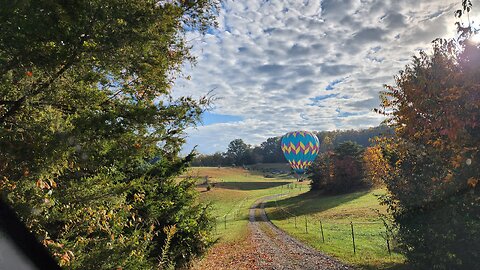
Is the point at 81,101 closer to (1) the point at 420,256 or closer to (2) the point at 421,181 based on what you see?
(2) the point at 421,181

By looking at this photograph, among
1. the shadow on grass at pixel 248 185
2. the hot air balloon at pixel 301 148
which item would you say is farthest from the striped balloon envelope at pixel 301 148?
the shadow on grass at pixel 248 185

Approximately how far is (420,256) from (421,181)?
2.34 m

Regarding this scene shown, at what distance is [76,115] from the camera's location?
5297 millimetres

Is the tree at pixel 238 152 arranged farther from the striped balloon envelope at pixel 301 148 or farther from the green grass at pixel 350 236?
the green grass at pixel 350 236

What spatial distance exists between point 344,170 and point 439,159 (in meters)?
46.0

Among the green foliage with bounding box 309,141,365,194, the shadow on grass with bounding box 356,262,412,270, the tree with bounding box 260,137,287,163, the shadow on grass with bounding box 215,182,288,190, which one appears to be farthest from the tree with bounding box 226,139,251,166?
the shadow on grass with bounding box 356,262,412,270

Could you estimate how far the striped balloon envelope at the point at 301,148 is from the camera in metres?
58.3

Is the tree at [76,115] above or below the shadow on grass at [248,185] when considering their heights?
above

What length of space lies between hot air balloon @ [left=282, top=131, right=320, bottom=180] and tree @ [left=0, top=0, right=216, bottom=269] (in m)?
53.0

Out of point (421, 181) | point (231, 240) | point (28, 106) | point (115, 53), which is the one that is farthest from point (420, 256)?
point (231, 240)

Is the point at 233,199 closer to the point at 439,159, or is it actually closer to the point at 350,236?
the point at 350,236

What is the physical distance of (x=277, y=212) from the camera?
4341cm

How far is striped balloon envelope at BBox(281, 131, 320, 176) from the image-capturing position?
191 ft

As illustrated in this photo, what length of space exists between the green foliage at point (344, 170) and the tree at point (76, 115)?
5052 centimetres
